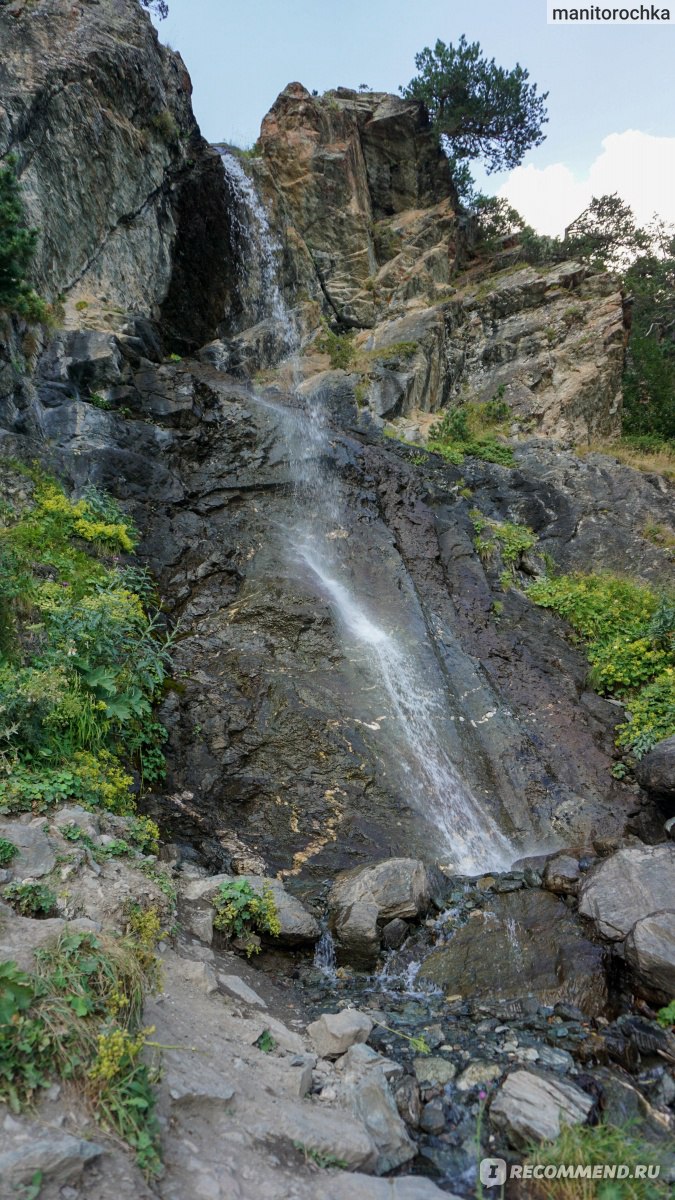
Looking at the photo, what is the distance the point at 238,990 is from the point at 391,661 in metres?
5.50

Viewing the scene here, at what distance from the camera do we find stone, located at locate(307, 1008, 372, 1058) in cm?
408

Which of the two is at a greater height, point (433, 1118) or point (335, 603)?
point (335, 603)

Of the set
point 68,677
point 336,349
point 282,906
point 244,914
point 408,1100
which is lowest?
point 408,1100

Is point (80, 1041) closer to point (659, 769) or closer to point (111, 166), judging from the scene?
point (659, 769)

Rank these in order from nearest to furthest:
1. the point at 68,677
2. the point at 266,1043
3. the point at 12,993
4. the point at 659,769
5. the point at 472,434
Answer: the point at 12,993 → the point at 266,1043 → the point at 68,677 → the point at 659,769 → the point at 472,434

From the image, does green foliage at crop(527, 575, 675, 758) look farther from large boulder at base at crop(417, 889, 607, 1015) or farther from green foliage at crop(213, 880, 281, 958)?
green foliage at crop(213, 880, 281, 958)

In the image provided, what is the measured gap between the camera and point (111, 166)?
14.8 m

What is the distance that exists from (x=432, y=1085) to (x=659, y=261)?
1116 inches

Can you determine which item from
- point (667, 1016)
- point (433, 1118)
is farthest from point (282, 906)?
point (667, 1016)

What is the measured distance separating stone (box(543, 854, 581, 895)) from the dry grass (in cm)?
1178

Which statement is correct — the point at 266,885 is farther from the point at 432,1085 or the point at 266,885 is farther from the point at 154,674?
the point at 154,674

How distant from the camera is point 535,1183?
10.5 feet

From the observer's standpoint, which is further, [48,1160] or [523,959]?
[523,959]

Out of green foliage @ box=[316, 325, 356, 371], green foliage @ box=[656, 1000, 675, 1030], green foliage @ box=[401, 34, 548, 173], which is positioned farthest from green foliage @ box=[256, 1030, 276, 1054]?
green foliage @ box=[401, 34, 548, 173]
